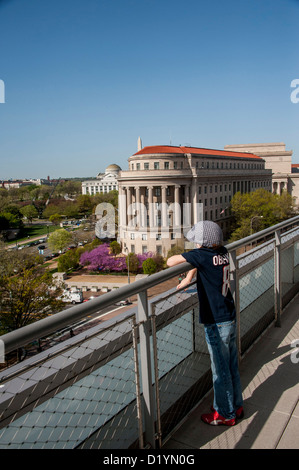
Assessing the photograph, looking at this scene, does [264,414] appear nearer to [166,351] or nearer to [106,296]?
[166,351]

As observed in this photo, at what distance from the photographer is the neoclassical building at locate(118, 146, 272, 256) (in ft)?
157

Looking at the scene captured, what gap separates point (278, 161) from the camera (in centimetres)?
8662

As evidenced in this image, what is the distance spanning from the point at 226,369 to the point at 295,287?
3.67 m

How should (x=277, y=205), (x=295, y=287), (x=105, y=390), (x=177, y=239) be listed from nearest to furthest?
(x=105, y=390) → (x=295, y=287) → (x=177, y=239) → (x=277, y=205)

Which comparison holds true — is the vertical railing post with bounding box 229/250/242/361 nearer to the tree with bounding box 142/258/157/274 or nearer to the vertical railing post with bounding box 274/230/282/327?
the vertical railing post with bounding box 274/230/282/327

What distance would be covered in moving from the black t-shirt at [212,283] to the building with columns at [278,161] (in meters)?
86.7

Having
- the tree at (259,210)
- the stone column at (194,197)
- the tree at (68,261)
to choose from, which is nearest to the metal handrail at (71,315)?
the tree at (68,261)

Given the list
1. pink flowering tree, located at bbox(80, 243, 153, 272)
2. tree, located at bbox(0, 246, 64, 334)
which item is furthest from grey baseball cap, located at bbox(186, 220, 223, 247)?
pink flowering tree, located at bbox(80, 243, 153, 272)

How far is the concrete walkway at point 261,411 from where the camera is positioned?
2695mm

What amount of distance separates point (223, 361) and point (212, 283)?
0.64m

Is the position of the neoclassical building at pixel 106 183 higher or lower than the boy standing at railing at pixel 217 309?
higher

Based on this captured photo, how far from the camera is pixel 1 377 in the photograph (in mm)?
1753

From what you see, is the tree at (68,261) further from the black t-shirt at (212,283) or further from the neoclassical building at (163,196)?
the black t-shirt at (212,283)

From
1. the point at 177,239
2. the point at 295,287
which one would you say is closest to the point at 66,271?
the point at 177,239
